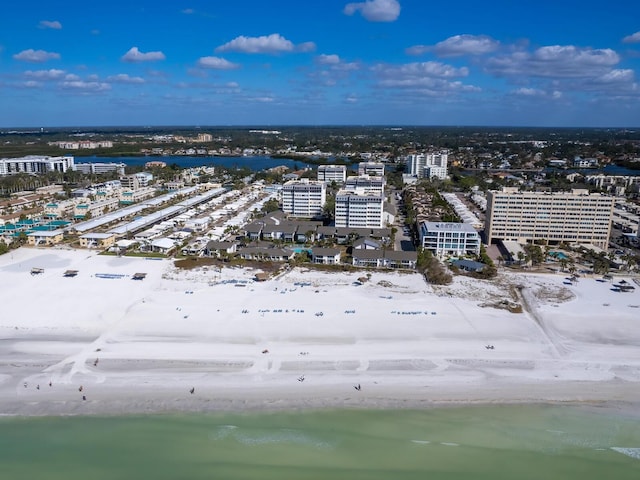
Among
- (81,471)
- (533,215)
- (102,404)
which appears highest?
(533,215)

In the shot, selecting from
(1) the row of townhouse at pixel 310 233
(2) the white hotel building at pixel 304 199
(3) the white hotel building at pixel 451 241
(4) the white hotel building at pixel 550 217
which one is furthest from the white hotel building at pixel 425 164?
(3) the white hotel building at pixel 451 241

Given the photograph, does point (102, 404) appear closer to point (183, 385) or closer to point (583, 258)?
point (183, 385)

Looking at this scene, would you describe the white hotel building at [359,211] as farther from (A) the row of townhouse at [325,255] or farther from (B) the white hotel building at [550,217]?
(B) the white hotel building at [550,217]

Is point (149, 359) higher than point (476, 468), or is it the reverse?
point (149, 359)

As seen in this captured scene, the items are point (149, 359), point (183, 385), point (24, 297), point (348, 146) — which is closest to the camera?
point (183, 385)

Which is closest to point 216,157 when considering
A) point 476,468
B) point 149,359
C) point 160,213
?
point 160,213

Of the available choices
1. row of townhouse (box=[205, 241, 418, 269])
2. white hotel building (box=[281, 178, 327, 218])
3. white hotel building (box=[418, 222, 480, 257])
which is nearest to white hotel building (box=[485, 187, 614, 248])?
white hotel building (box=[418, 222, 480, 257])
